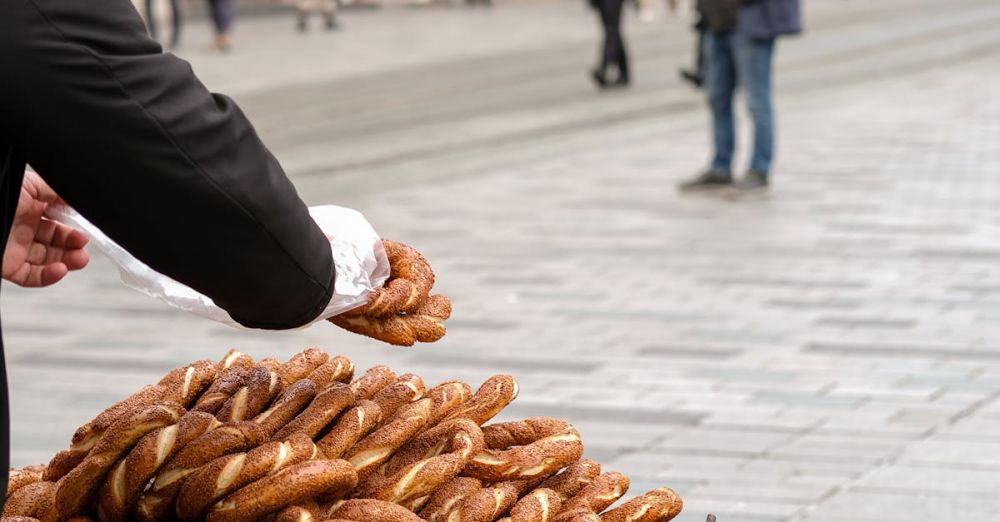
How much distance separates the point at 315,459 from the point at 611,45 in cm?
1477

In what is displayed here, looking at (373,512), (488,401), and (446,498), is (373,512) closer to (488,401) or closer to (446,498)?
(446,498)

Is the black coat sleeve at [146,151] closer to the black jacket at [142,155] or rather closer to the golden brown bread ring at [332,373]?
the black jacket at [142,155]

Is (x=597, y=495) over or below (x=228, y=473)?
below

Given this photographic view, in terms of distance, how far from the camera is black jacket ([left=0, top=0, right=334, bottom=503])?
1633mm

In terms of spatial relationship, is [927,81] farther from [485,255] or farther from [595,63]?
[485,255]

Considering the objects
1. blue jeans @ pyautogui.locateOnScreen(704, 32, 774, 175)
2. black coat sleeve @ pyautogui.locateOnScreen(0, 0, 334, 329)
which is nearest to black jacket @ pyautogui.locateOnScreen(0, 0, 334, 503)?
black coat sleeve @ pyautogui.locateOnScreen(0, 0, 334, 329)

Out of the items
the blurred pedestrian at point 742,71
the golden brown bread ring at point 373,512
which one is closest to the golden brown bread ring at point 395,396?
the golden brown bread ring at point 373,512

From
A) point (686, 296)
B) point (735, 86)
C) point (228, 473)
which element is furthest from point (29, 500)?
point (735, 86)

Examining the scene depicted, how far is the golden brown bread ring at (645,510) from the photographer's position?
7.54 ft

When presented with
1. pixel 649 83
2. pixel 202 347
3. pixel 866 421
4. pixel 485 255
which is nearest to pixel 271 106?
pixel 649 83

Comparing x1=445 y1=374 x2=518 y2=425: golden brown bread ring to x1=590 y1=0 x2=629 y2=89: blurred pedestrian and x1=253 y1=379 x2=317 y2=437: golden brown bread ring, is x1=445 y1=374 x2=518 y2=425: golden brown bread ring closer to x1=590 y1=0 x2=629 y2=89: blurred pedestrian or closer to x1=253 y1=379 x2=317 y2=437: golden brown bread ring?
x1=253 y1=379 x2=317 y2=437: golden brown bread ring

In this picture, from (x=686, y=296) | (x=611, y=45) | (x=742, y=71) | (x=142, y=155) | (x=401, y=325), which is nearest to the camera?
(x=142, y=155)

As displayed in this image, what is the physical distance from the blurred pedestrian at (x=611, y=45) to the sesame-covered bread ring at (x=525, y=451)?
47.1ft

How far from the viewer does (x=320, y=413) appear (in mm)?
2223
